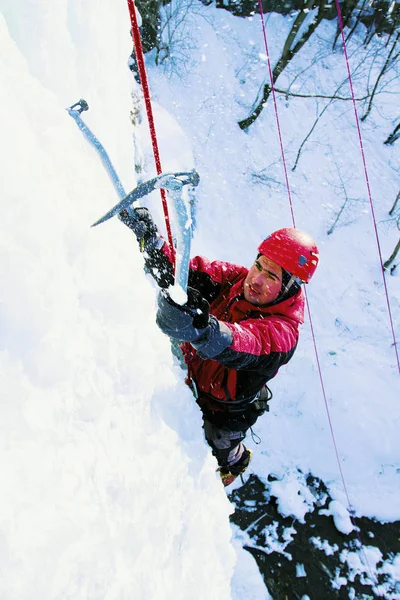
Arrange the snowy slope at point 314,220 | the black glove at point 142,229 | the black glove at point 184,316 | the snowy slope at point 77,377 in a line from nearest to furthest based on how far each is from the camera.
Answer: the snowy slope at point 77,377
the black glove at point 184,316
the black glove at point 142,229
the snowy slope at point 314,220

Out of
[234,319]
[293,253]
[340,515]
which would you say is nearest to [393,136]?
[340,515]

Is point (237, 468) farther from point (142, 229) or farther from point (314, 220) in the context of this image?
point (314, 220)

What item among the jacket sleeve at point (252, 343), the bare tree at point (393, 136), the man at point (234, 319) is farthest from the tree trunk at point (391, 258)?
the jacket sleeve at point (252, 343)

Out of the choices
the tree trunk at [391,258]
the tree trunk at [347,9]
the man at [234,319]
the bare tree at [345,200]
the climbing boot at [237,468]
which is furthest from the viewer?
the tree trunk at [347,9]

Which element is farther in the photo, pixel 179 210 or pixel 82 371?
pixel 82 371

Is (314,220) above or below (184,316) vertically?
above

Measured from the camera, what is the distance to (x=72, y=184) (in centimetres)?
147

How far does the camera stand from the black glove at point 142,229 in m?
1.97

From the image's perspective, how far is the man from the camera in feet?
4.60

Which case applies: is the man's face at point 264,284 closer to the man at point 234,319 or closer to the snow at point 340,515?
the man at point 234,319

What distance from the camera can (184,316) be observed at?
128 centimetres

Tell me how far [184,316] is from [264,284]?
840 mm

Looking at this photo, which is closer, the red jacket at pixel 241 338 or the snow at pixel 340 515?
the red jacket at pixel 241 338

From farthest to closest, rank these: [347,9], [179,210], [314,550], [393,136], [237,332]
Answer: [347,9]
[393,136]
[314,550]
[237,332]
[179,210]
